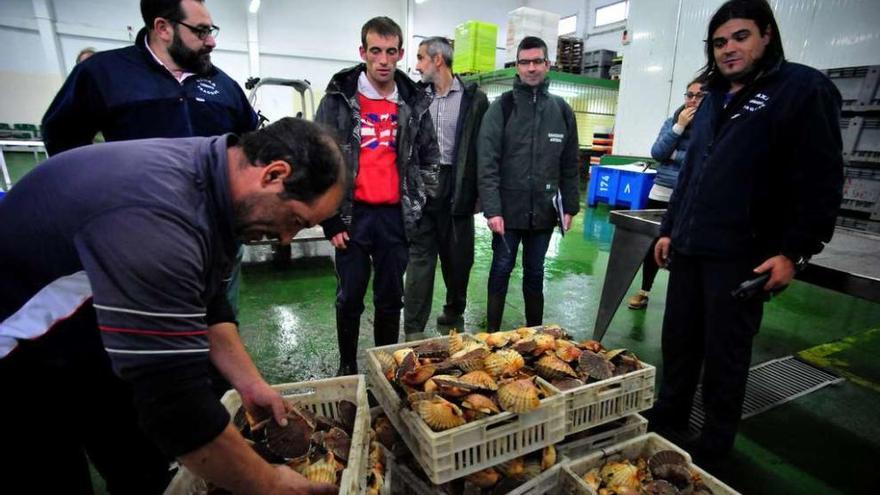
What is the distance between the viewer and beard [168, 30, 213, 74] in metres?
1.88

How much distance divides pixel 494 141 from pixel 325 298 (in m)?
1.94

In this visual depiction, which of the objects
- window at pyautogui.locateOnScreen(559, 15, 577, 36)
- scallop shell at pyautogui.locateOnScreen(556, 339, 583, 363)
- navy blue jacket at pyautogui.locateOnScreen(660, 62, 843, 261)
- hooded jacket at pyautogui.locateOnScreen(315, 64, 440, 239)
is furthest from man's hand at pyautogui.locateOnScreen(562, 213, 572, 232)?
window at pyautogui.locateOnScreen(559, 15, 577, 36)

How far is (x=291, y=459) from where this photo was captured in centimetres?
126

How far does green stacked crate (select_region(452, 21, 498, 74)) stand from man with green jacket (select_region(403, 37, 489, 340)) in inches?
242

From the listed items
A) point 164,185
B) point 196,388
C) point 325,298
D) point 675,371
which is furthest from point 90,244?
point 325,298

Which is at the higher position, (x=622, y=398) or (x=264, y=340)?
Answer: (x=622, y=398)

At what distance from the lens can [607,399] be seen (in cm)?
159

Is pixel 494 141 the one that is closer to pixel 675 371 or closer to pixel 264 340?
pixel 675 371

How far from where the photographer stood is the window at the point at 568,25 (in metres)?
14.1

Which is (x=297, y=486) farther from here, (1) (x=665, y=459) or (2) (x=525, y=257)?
(2) (x=525, y=257)

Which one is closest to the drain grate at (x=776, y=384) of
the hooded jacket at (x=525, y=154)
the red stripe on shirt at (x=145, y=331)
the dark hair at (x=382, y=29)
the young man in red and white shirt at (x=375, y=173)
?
the hooded jacket at (x=525, y=154)

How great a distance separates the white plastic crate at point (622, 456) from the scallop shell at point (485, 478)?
0.73ft

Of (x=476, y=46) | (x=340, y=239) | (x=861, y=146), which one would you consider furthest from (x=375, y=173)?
(x=476, y=46)

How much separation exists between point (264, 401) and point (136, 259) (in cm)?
71
